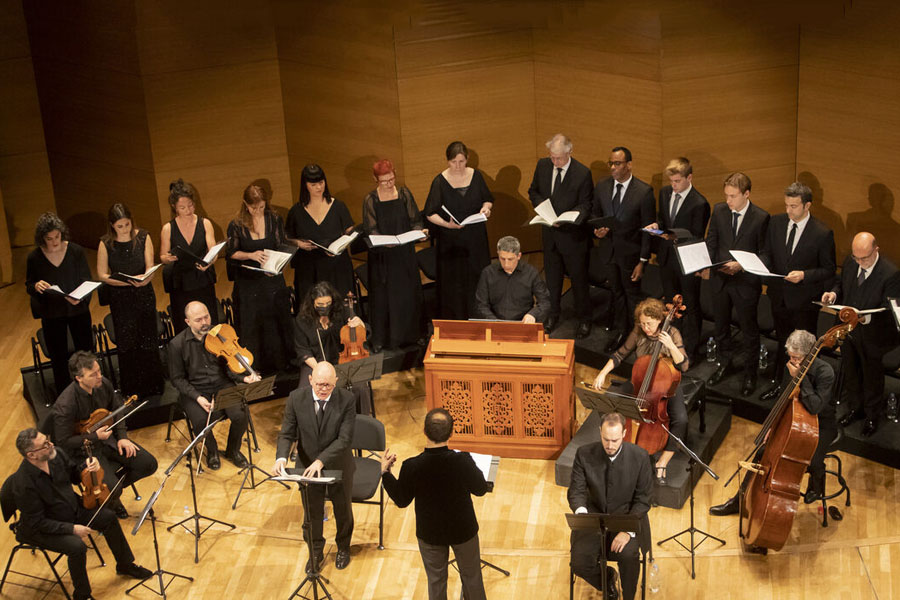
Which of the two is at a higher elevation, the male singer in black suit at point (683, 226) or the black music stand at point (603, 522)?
the male singer in black suit at point (683, 226)

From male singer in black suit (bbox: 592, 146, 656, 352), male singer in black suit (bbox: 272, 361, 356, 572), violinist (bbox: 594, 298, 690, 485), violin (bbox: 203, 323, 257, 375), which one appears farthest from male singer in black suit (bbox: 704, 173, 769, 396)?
violin (bbox: 203, 323, 257, 375)

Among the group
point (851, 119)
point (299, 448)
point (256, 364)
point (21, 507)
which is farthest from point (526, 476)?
point (851, 119)

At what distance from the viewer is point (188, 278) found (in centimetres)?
757

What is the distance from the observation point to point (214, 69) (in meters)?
9.60

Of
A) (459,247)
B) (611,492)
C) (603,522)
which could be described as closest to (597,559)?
(611,492)

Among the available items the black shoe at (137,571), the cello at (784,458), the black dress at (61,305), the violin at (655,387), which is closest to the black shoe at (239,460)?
the black shoe at (137,571)

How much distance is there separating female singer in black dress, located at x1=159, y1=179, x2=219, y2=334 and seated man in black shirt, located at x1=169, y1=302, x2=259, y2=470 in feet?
2.16

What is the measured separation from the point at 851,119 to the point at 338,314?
162 inches

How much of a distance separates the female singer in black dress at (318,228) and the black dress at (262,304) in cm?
16

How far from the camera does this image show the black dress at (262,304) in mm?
7633

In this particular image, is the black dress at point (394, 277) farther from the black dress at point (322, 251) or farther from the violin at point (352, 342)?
the violin at point (352, 342)

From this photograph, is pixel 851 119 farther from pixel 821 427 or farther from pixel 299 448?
pixel 299 448

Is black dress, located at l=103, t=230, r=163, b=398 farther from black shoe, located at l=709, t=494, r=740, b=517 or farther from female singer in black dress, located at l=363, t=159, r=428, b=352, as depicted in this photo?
black shoe, located at l=709, t=494, r=740, b=517

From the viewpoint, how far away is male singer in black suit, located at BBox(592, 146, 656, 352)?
7668 mm
